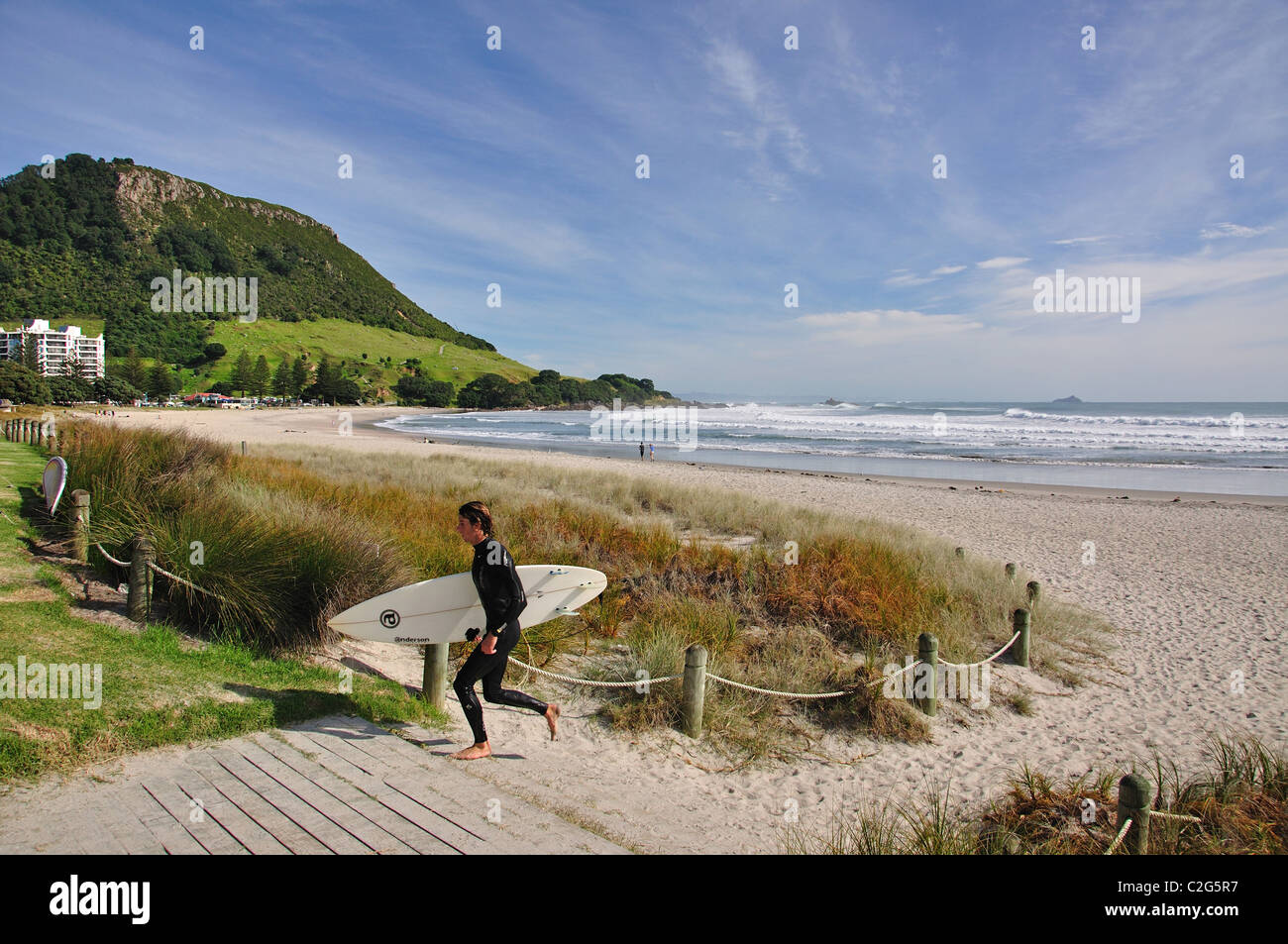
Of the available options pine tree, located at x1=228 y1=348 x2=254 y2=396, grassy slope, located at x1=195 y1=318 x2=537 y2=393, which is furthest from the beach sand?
grassy slope, located at x1=195 y1=318 x2=537 y2=393

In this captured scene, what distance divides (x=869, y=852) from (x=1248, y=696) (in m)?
6.19

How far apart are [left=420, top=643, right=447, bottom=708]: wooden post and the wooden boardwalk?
0.89 metres

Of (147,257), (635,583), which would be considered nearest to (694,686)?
(635,583)

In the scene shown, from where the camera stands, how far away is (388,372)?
124250 millimetres

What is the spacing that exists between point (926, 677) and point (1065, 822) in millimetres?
1906

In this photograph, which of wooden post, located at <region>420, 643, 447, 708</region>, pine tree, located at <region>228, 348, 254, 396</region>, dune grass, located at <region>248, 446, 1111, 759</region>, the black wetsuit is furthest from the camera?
pine tree, located at <region>228, 348, 254, 396</region>

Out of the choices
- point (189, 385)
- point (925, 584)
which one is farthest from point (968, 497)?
point (189, 385)

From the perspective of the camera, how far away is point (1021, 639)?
293 inches

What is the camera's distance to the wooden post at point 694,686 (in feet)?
17.5

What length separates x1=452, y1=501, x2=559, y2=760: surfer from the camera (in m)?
4.08

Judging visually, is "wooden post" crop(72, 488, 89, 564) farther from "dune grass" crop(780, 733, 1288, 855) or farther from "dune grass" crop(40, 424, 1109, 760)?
"dune grass" crop(780, 733, 1288, 855)

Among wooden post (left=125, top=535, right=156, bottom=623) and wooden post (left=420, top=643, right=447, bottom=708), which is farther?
wooden post (left=125, top=535, right=156, bottom=623)
